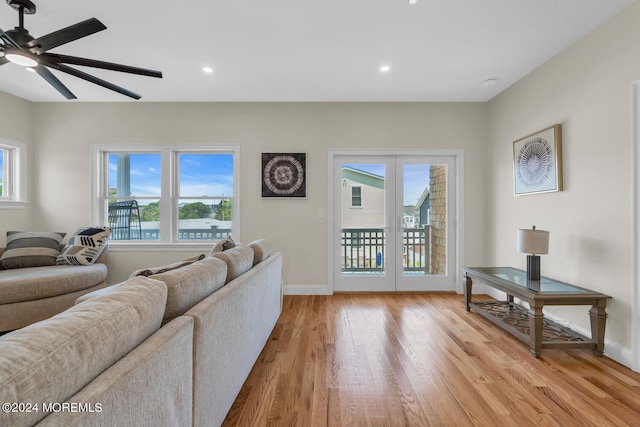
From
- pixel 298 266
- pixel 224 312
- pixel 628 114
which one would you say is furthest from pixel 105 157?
pixel 628 114

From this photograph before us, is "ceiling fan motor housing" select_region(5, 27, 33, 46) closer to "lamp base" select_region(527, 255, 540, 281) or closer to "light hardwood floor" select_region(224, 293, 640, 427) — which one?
"light hardwood floor" select_region(224, 293, 640, 427)

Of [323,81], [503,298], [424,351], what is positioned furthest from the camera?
[503,298]

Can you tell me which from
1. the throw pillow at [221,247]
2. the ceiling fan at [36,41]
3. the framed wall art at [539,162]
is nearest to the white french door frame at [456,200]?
the framed wall art at [539,162]

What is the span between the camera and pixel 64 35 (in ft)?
6.16

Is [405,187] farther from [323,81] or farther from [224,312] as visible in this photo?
[224,312]

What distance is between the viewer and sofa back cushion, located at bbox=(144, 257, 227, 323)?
1.24 meters

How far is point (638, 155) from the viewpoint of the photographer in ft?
6.74

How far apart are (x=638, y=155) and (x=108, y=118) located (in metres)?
5.61

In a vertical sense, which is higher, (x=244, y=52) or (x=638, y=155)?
(x=244, y=52)

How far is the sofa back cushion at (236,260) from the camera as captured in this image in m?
1.87

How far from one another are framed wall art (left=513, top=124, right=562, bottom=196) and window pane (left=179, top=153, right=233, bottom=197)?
11.9 feet

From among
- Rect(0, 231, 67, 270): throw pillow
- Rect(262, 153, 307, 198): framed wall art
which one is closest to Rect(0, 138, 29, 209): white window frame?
Rect(0, 231, 67, 270): throw pillow

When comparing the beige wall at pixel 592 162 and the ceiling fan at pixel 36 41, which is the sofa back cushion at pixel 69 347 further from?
the beige wall at pixel 592 162

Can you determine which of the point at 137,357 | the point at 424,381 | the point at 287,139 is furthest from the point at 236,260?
the point at 287,139
